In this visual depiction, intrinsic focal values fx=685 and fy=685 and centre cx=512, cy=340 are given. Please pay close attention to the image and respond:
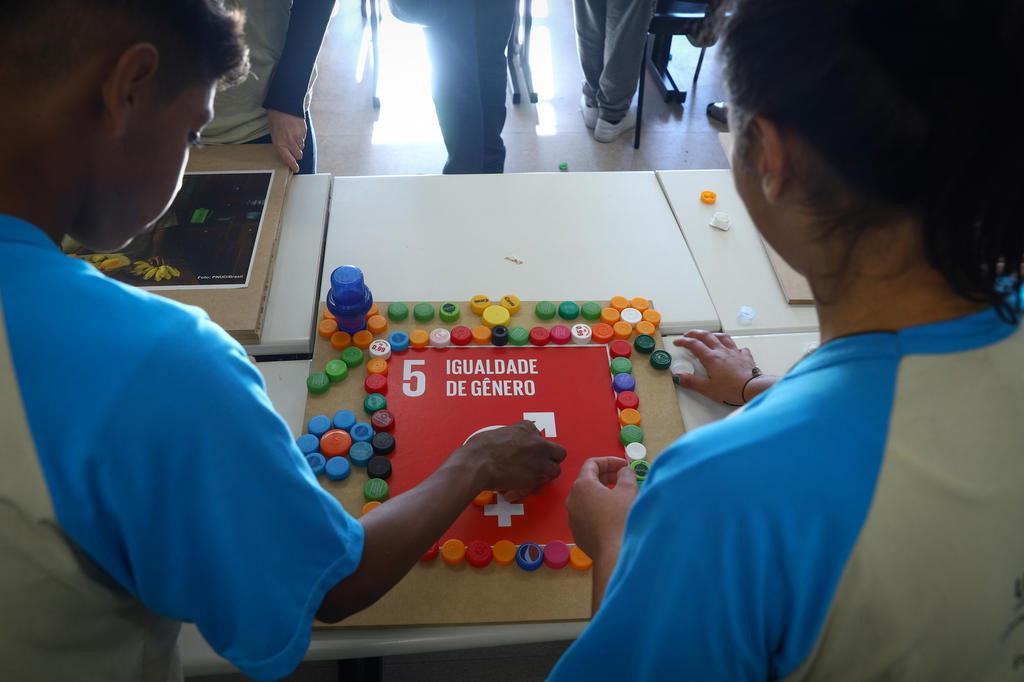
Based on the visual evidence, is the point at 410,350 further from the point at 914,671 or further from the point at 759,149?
the point at 914,671

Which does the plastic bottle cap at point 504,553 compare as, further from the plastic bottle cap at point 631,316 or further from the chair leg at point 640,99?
the chair leg at point 640,99

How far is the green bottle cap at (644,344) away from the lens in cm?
111

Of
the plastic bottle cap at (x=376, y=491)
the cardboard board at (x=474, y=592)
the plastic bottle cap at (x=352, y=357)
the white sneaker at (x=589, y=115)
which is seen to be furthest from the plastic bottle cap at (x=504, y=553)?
the white sneaker at (x=589, y=115)

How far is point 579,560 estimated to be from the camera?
2.76ft

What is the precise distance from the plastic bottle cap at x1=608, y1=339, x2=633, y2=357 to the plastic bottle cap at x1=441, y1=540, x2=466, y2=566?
412 millimetres

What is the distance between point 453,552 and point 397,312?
0.45 metres

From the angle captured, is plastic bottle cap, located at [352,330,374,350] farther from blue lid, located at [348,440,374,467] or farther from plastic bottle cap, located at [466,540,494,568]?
plastic bottle cap, located at [466,540,494,568]

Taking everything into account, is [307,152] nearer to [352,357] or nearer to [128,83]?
[352,357]

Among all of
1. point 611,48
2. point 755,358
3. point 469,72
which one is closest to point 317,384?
point 755,358

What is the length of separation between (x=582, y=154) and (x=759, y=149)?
2510mm

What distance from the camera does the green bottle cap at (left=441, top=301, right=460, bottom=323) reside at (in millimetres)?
1145

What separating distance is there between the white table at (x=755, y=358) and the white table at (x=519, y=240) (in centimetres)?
7

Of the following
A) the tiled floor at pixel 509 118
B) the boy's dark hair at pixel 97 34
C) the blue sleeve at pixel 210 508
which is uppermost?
the boy's dark hair at pixel 97 34

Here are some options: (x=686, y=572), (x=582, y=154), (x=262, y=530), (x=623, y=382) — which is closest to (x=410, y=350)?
(x=623, y=382)
